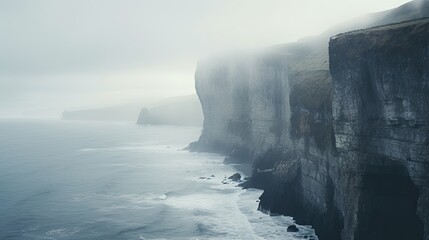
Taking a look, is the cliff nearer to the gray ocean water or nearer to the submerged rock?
the gray ocean water

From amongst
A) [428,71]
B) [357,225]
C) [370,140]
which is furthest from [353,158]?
[428,71]

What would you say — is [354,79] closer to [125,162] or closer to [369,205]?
[369,205]

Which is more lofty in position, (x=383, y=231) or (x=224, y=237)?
(x=383, y=231)

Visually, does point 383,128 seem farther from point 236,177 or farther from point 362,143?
point 236,177

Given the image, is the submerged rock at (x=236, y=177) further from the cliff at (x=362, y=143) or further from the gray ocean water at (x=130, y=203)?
the cliff at (x=362, y=143)

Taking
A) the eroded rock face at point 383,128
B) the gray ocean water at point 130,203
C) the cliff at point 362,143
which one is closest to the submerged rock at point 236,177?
the gray ocean water at point 130,203

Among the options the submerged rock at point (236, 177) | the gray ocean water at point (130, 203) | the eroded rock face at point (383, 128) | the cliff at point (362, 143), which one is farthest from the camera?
the submerged rock at point (236, 177)

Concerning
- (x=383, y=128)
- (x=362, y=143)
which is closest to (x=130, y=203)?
(x=362, y=143)

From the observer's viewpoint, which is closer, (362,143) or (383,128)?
(383,128)
